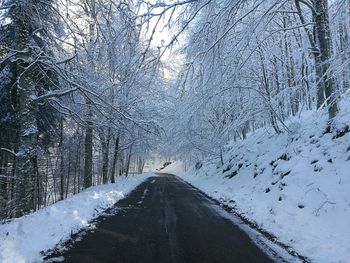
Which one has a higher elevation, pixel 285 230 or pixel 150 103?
pixel 150 103

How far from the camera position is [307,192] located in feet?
38.0

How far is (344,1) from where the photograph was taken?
6.20 metres

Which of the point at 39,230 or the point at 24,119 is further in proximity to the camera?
the point at 24,119

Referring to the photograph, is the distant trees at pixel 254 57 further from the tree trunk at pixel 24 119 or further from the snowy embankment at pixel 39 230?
the tree trunk at pixel 24 119

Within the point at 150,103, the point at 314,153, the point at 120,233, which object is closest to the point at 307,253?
the point at 120,233

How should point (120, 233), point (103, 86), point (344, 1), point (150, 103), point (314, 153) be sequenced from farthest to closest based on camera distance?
point (150, 103)
point (103, 86)
point (314, 153)
point (120, 233)
point (344, 1)

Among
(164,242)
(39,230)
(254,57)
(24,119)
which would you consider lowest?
(164,242)

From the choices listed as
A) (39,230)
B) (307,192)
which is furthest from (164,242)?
(307,192)

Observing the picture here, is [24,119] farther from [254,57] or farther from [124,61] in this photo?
[254,57]

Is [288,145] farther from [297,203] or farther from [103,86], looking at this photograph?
[103,86]

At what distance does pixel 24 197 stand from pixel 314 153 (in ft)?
32.4

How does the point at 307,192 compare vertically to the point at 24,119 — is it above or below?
below

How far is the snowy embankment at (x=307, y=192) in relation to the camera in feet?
26.4

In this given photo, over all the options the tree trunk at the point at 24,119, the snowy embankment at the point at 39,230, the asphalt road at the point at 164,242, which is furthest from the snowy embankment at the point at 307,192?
the tree trunk at the point at 24,119
